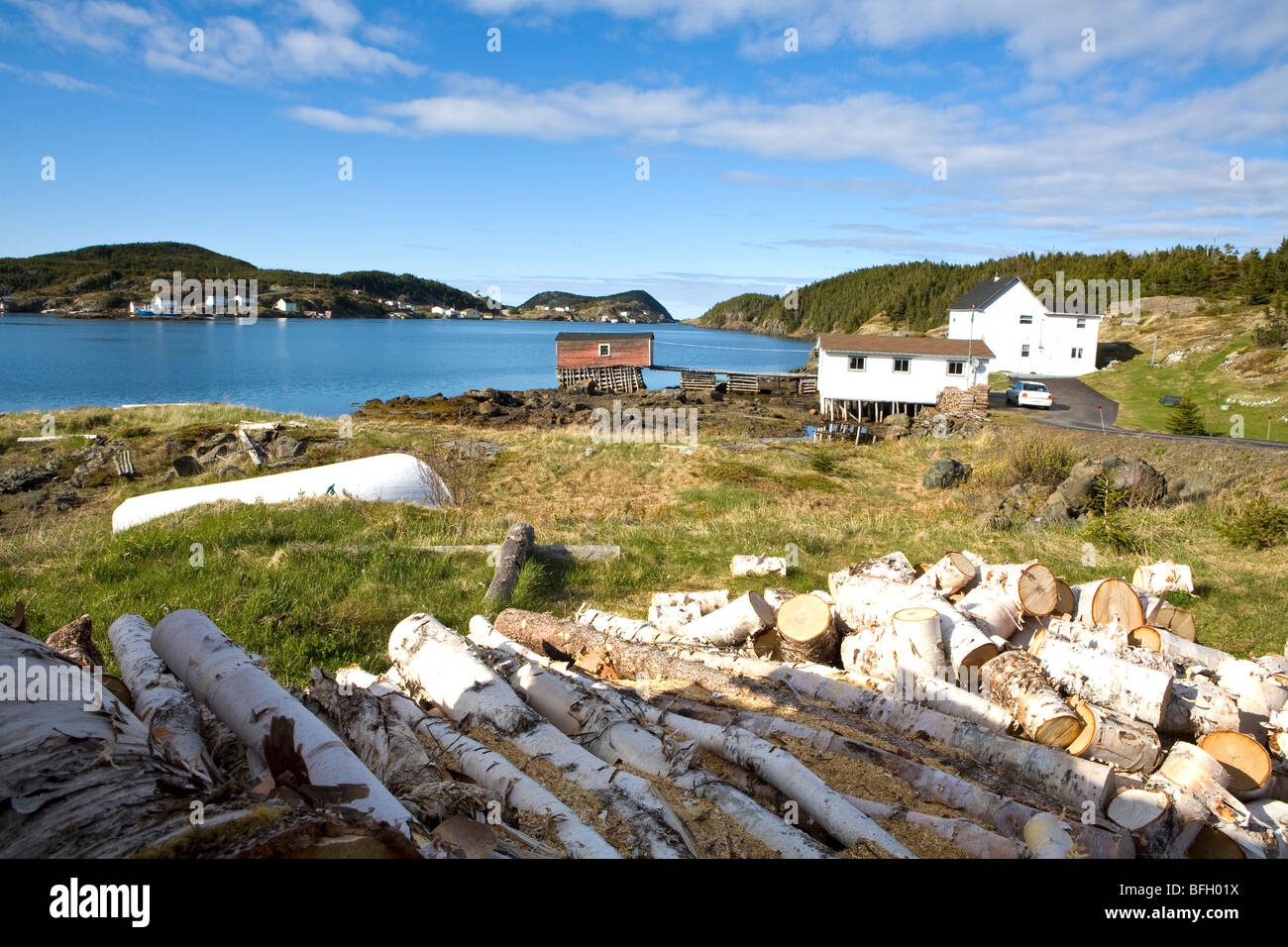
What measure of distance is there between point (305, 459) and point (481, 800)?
22.1 meters

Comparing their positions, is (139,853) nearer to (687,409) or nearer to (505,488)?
(505,488)

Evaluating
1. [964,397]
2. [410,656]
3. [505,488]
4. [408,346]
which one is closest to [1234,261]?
[964,397]

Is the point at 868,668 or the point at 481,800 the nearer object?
the point at 481,800

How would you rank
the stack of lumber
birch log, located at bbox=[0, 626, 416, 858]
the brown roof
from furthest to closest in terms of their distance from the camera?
1. the brown roof
2. the stack of lumber
3. birch log, located at bbox=[0, 626, 416, 858]

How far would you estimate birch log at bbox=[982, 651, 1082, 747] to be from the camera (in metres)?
5.13

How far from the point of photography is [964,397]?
131 ft

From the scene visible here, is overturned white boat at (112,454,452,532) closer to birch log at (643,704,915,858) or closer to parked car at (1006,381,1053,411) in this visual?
birch log at (643,704,915,858)

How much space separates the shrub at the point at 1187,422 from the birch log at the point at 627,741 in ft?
115

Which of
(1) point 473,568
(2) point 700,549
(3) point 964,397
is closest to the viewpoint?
(1) point 473,568

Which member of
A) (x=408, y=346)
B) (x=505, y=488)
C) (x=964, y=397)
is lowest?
(x=505, y=488)

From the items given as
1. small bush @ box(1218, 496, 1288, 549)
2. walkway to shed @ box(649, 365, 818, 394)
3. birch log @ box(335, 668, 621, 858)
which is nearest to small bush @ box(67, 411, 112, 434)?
birch log @ box(335, 668, 621, 858)

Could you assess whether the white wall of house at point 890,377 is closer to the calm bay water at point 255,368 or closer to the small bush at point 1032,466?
the small bush at point 1032,466

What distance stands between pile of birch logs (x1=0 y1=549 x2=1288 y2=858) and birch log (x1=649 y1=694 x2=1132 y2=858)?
0.01m

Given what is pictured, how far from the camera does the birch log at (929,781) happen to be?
3881 mm
